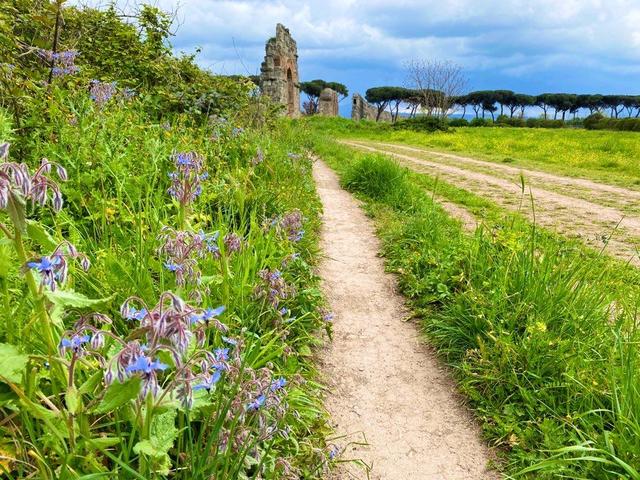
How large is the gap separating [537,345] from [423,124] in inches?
1228

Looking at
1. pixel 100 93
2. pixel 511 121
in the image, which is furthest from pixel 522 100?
pixel 100 93

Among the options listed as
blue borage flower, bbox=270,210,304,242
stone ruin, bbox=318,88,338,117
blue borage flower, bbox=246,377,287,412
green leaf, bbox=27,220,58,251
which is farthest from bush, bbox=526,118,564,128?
green leaf, bbox=27,220,58,251

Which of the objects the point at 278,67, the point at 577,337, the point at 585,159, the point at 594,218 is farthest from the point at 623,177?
the point at 278,67

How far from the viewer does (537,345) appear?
10.5ft

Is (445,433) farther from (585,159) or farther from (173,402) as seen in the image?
(585,159)

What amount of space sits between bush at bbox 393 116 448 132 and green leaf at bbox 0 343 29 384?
32.2 m

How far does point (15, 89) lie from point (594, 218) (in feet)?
26.7

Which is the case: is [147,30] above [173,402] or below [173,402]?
above

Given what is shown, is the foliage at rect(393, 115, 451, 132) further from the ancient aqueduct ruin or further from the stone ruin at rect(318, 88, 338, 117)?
the stone ruin at rect(318, 88, 338, 117)

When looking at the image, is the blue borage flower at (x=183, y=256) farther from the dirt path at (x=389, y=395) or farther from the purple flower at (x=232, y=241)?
the dirt path at (x=389, y=395)

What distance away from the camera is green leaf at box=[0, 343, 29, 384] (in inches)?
53.3

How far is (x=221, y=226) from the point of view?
3.50 m

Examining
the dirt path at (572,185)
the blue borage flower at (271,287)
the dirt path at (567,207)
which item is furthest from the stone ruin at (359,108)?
the blue borage flower at (271,287)

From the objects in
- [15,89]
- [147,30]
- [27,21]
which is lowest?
[15,89]
